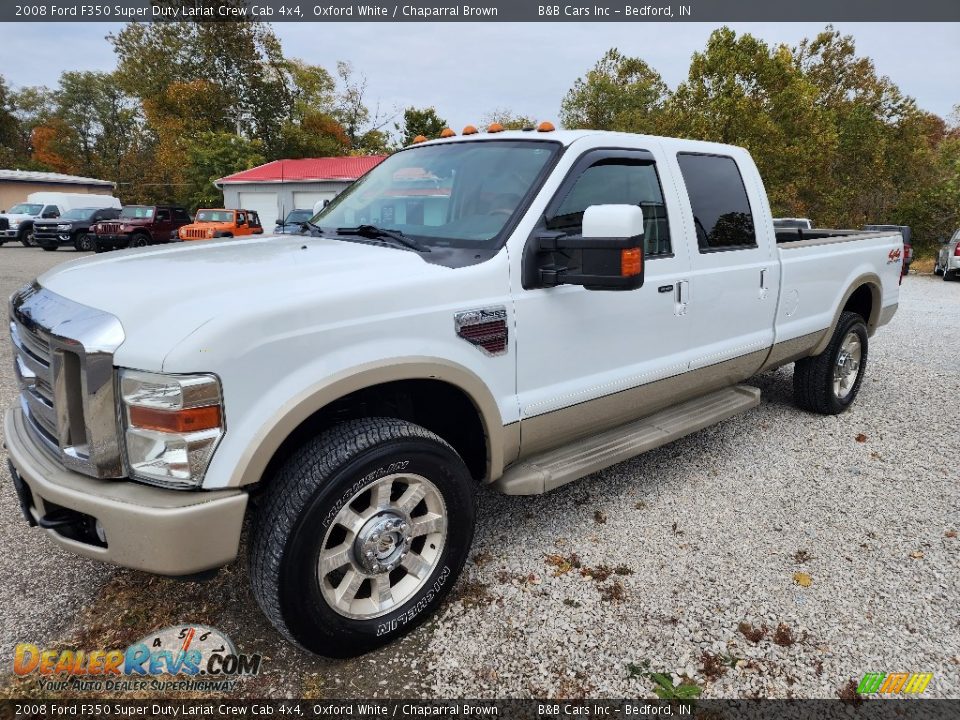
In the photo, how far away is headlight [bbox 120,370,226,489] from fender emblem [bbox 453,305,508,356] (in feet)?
3.13

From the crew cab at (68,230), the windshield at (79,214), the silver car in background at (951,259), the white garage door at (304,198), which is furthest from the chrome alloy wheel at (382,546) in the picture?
the white garage door at (304,198)

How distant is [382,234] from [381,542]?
1.43 meters

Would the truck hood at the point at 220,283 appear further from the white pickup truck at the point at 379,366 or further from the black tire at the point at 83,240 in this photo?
the black tire at the point at 83,240

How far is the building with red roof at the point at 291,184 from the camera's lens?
98.1 feet

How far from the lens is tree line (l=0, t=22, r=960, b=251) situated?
23828mm

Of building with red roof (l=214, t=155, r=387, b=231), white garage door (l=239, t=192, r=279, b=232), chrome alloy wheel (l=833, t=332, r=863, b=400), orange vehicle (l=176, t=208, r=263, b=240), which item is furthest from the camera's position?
white garage door (l=239, t=192, r=279, b=232)

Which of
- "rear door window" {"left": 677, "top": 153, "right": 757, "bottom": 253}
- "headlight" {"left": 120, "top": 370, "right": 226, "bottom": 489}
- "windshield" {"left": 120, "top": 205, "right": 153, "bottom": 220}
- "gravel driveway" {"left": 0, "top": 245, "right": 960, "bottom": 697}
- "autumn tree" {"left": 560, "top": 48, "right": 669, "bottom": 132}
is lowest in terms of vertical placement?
"gravel driveway" {"left": 0, "top": 245, "right": 960, "bottom": 697}

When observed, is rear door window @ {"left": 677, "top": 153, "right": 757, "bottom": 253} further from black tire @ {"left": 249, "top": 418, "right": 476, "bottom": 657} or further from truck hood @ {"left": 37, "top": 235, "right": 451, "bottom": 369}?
black tire @ {"left": 249, "top": 418, "right": 476, "bottom": 657}

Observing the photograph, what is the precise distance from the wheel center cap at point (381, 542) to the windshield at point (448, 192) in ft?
3.92

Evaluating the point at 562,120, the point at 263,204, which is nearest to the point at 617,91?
the point at 562,120

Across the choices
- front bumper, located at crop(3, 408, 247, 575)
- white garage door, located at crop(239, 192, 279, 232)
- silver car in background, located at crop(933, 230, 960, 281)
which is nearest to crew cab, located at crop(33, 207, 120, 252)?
white garage door, located at crop(239, 192, 279, 232)

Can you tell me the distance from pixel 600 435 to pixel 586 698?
1.41 metres

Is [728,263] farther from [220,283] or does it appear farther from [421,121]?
[421,121]

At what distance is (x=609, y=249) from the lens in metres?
2.49
